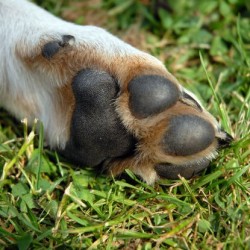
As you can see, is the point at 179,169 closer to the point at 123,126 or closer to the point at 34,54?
the point at 123,126

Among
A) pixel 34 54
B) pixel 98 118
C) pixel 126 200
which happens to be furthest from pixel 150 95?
pixel 34 54

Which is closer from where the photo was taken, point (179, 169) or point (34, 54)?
point (179, 169)

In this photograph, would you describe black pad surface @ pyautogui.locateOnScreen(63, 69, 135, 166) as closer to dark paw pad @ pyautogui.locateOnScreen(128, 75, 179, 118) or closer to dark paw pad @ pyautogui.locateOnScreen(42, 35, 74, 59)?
dark paw pad @ pyautogui.locateOnScreen(128, 75, 179, 118)

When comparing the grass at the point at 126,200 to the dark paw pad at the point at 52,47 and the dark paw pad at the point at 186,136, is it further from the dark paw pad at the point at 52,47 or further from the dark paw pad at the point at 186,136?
the dark paw pad at the point at 52,47

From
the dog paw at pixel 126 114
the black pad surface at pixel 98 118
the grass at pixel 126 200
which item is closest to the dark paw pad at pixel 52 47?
the dog paw at pixel 126 114

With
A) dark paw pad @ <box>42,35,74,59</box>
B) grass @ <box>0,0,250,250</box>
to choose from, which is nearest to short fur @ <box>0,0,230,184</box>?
dark paw pad @ <box>42,35,74,59</box>
